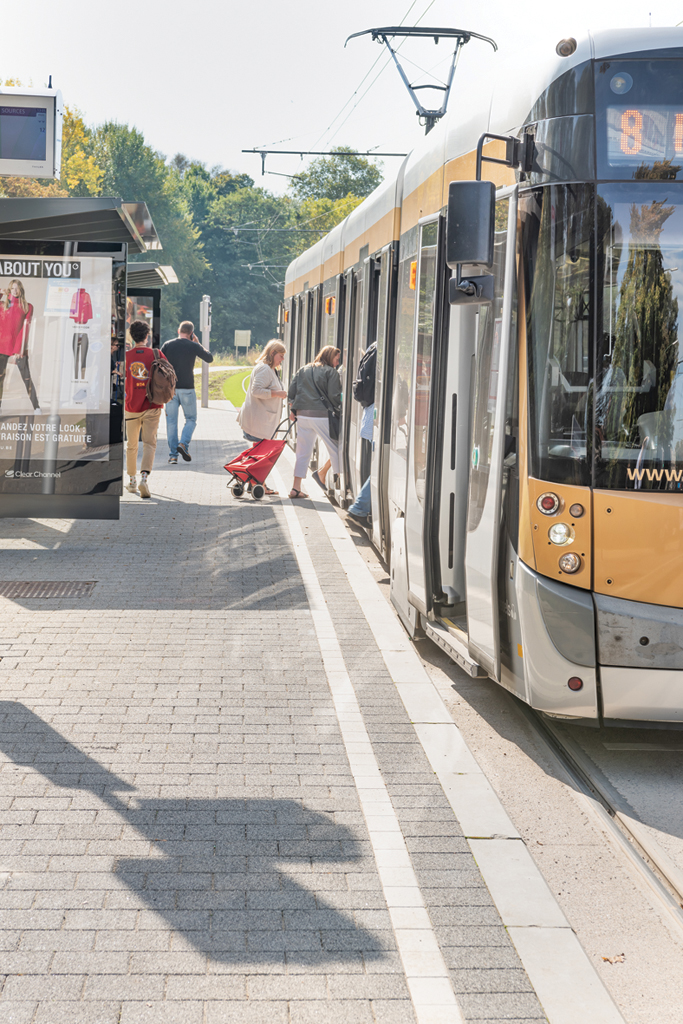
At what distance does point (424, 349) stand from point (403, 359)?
1017mm

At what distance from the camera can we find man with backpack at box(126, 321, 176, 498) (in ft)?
43.9

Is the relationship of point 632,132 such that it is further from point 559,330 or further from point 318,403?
point 318,403

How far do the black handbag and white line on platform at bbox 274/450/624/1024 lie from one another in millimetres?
6701

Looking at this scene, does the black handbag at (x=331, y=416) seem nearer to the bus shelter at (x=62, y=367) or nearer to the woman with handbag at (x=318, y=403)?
the woman with handbag at (x=318, y=403)

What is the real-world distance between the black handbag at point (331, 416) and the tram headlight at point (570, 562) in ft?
28.3

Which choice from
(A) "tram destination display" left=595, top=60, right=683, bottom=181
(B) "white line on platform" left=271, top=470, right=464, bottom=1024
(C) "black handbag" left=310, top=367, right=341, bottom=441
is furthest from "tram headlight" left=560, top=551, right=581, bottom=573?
(C) "black handbag" left=310, top=367, right=341, bottom=441

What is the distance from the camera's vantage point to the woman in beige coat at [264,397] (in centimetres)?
1405

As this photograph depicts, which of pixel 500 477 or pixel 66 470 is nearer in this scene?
pixel 500 477

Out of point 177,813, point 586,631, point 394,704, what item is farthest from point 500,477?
point 177,813

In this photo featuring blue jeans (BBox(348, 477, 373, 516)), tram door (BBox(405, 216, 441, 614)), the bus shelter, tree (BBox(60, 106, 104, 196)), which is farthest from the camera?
tree (BBox(60, 106, 104, 196))

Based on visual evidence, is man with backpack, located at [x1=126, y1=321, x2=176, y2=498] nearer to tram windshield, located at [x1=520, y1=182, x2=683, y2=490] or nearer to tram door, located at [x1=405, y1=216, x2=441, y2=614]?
tram door, located at [x1=405, y1=216, x2=441, y2=614]

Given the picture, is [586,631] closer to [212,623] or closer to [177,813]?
[177,813]

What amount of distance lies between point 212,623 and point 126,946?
426 cm

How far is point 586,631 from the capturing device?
5.05 metres
